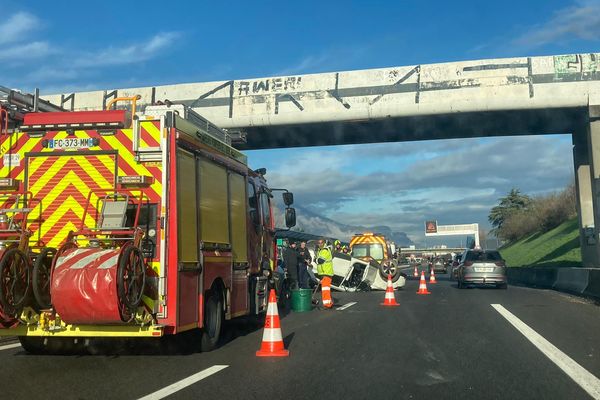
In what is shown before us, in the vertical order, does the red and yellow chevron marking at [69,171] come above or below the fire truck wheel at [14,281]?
above

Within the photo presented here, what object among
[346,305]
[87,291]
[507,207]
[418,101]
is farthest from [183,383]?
[507,207]

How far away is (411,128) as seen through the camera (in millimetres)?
24938

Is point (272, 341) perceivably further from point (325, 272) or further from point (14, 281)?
point (325, 272)

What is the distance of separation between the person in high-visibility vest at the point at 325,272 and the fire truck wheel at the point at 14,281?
30.2 feet

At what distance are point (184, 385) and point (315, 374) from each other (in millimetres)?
1525

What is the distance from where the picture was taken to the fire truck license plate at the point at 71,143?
8.32m

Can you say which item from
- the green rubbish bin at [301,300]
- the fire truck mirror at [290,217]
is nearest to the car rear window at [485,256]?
the green rubbish bin at [301,300]

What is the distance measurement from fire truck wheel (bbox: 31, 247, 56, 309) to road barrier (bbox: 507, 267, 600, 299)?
1612 centimetres

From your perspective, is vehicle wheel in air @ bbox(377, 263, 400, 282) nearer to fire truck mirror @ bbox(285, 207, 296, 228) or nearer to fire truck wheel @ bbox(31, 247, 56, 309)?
fire truck mirror @ bbox(285, 207, 296, 228)

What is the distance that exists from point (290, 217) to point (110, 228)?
19.8ft

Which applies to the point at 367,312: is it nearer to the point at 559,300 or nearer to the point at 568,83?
the point at 559,300

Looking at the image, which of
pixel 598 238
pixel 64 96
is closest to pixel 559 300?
pixel 598 238

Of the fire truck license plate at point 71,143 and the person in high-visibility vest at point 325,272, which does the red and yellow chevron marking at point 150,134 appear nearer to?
the fire truck license plate at point 71,143

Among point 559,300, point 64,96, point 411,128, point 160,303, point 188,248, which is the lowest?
point 559,300
